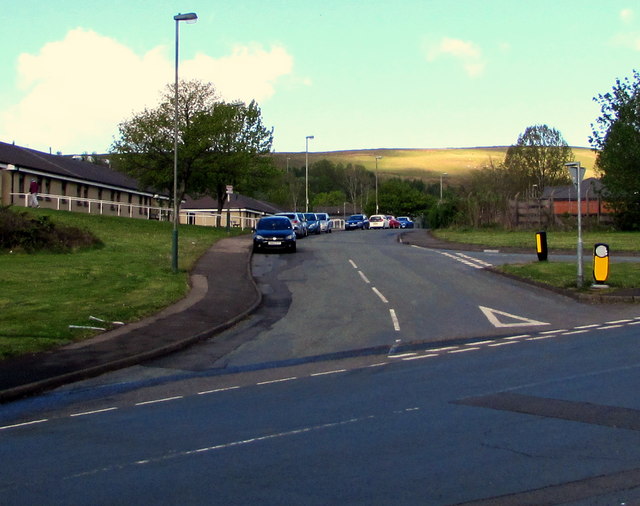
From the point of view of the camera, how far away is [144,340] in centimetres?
1443

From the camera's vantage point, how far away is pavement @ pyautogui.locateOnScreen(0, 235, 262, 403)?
1133 centimetres

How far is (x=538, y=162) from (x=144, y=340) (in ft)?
318

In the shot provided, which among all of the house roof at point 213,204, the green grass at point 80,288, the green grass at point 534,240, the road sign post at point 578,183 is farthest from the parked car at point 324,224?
the road sign post at point 578,183

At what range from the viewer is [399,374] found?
11539 mm

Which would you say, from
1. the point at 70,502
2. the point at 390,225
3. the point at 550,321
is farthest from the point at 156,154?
the point at 70,502

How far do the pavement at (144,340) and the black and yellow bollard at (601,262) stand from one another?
874 centimetres

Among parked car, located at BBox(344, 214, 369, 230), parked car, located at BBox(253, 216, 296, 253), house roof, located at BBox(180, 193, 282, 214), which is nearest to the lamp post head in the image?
parked car, located at BBox(253, 216, 296, 253)

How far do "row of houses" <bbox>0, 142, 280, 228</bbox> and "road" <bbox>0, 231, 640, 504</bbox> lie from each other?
99.6 feet

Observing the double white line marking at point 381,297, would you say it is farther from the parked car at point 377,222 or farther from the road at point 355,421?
the parked car at point 377,222

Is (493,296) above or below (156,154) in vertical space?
below

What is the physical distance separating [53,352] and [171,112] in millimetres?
42116

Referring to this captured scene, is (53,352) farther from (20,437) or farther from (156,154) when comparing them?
(156,154)

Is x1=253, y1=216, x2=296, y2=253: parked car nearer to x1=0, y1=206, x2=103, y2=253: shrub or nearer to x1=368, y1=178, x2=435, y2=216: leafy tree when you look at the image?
x1=0, y1=206, x2=103, y2=253: shrub

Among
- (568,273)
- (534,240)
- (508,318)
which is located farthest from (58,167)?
(508,318)
